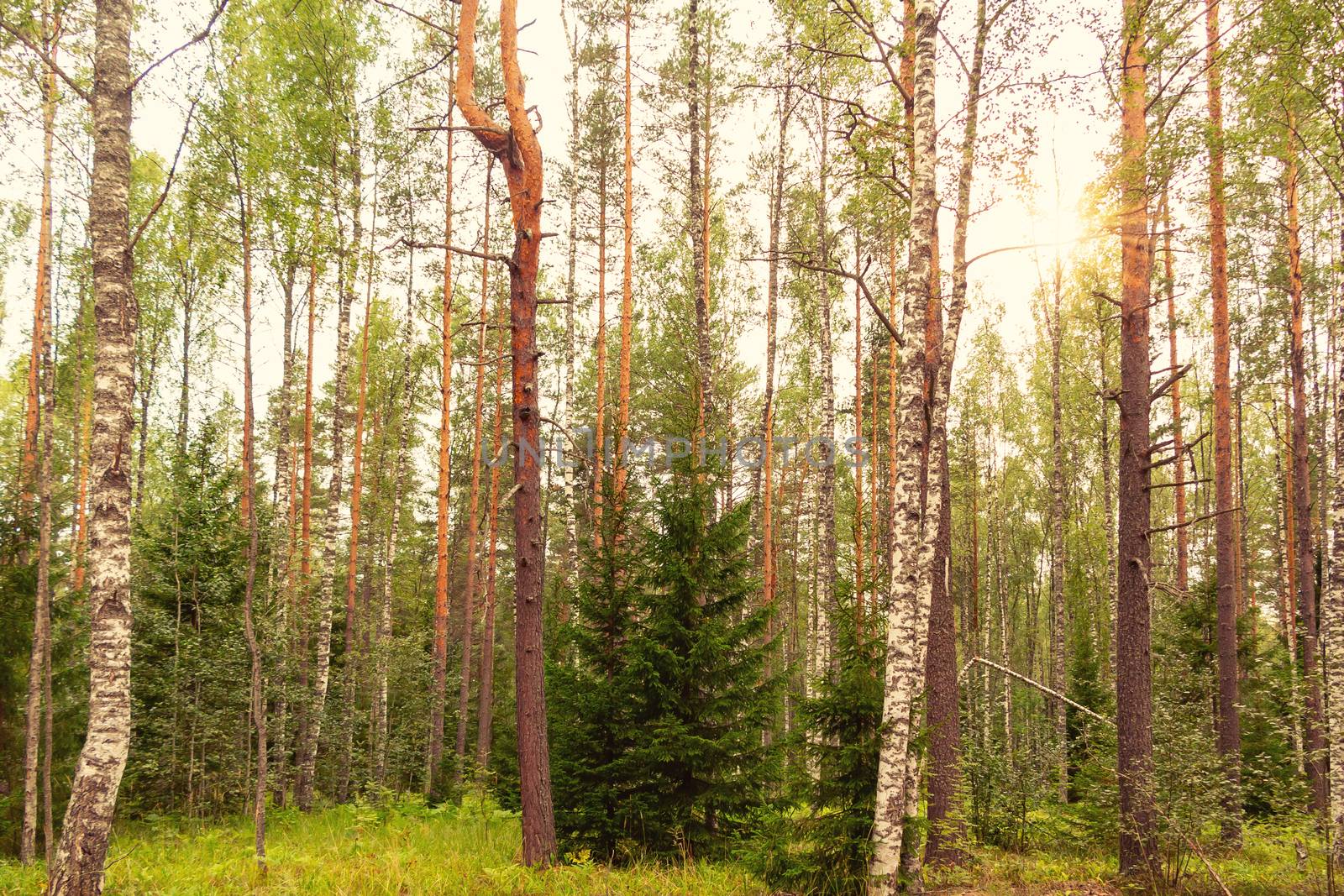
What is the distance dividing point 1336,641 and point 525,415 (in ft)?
26.2

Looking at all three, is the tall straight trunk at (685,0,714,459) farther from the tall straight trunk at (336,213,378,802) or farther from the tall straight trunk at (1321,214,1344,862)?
the tall straight trunk at (1321,214,1344,862)

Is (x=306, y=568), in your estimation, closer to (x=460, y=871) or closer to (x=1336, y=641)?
(x=460, y=871)

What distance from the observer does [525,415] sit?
6.93 metres

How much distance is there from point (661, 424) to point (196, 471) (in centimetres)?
1017

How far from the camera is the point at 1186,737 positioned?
7.29 metres

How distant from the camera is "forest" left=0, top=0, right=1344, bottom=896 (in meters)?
6.04

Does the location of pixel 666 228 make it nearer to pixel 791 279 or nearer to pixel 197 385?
pixel 791 279

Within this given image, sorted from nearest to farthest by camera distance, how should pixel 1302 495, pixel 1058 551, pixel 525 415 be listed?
pixel 525 415
pixel 1302 495
pixel 1058 551

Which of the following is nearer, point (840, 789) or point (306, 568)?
point (840, 789)

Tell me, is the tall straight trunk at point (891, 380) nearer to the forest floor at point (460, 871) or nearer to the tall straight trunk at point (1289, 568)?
the forest floor at point (460, 871)

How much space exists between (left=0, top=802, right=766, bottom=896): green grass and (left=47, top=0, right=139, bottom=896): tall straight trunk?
1189 mm

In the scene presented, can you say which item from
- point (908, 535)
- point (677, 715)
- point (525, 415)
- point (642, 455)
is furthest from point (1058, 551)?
point (525, 415)

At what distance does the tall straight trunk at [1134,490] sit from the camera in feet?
22.5

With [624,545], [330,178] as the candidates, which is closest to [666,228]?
[330,178]
